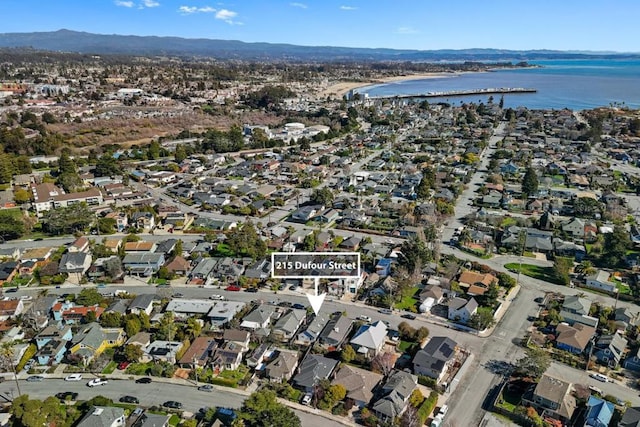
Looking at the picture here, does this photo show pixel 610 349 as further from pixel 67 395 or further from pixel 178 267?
pixel 178 267

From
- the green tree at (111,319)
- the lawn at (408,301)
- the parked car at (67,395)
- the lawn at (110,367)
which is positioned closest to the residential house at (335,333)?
the lawn at (408,301)

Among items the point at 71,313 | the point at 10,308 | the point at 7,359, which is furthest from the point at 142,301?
the point at 10,308

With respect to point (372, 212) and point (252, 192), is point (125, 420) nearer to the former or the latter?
point (372, 212)

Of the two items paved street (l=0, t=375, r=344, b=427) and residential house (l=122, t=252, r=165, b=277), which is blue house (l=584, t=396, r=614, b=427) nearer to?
paved street (l=0, t=375, r=344, b=427)

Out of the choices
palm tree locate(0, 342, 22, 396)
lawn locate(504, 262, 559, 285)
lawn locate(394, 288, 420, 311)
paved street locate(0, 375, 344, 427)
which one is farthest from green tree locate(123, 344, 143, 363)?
lawn locate(504, 262, 559, 285)

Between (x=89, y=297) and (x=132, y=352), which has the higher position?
(x=89, y=297)

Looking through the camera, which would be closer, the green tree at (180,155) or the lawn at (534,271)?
the lawn at (534,271)

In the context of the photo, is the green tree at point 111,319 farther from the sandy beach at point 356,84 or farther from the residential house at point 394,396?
the sandy beach at point 356,84
